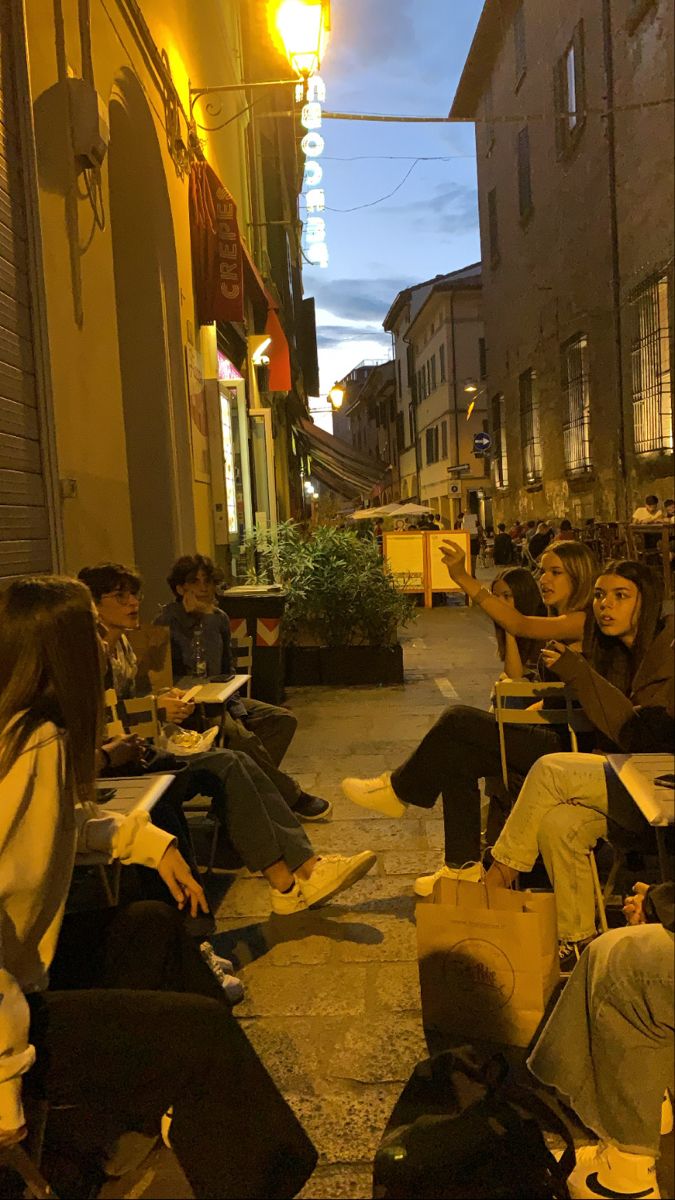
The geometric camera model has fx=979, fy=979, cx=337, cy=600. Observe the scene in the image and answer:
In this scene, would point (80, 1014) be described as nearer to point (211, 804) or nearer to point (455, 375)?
point (211, 804)

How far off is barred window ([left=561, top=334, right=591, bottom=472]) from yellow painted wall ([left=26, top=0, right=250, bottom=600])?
11.9 metres

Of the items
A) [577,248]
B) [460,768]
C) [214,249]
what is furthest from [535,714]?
[577,248]

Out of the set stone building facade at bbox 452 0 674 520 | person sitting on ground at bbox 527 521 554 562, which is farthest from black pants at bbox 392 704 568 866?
person sitting on ground at bbox 527 521 554 562

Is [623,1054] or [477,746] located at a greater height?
[477,746]

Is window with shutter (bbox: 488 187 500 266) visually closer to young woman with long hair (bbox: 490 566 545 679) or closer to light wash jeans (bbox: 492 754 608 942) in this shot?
young woman with long hair (bbox: 490 566 545 679)

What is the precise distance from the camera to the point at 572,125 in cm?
1861

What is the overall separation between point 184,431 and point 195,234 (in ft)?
7.22

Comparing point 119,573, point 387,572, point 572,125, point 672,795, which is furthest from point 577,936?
point 572,125

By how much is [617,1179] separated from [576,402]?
18.9m

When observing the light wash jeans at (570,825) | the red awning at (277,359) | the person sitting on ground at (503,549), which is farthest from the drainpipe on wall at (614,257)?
the light wash jeans at (570,825)

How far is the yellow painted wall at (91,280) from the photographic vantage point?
497 cm

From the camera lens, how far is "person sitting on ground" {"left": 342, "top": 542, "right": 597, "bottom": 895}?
372 centimetres

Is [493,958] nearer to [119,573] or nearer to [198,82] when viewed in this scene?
[119,573]

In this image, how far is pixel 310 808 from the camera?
4867mm
